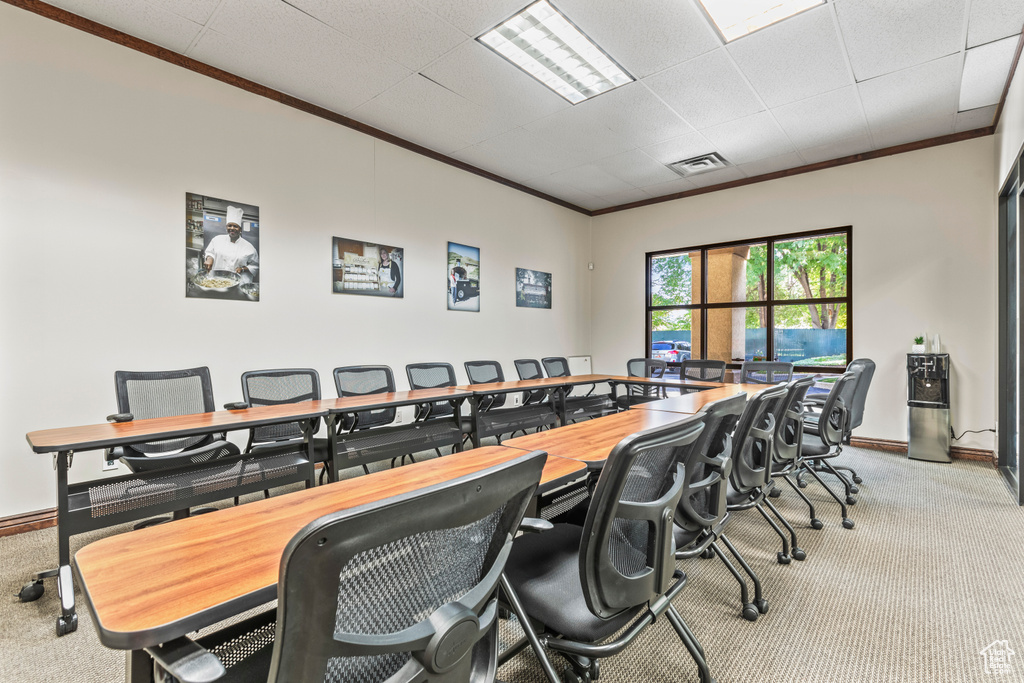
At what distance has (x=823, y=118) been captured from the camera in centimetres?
432

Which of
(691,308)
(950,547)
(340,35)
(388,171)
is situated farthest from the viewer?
(691,308)

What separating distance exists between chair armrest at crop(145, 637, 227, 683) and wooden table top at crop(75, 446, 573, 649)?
0.04m

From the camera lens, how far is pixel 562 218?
22.7 ft

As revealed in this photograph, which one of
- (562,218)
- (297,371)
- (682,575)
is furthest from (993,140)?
(297,371)

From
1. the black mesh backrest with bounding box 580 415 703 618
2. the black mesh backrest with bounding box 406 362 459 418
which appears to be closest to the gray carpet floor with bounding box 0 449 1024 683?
the black mesh backrest with bounding box 580 415 703 618

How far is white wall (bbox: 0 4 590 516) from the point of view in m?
2.89

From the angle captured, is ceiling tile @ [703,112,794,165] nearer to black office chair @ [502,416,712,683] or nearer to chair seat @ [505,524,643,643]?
black office chair @ [502,416,712,683]

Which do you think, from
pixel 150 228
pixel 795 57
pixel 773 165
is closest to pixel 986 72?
pixel 795 57

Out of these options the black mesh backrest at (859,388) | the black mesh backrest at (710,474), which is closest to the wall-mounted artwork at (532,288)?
the black mesh backrest at (859,388)

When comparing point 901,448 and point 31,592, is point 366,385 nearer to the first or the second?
point 31,592

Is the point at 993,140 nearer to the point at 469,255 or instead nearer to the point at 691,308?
the point at 691,308

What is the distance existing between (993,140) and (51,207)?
301 inches

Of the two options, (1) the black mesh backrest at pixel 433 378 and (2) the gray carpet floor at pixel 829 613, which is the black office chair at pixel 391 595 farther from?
(1) the black mesh backrest at pixel 433 378

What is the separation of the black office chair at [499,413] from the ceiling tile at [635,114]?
249 centimetres
